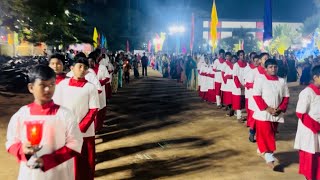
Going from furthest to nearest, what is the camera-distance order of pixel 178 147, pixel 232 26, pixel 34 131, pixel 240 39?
pixel 232 26, pixel 240 39, pixel 178 147, pixel 34 131

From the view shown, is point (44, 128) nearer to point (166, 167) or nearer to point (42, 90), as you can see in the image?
point (42, 90)

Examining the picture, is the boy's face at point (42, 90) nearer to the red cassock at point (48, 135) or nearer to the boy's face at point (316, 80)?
the red cassock at point (48, 135)

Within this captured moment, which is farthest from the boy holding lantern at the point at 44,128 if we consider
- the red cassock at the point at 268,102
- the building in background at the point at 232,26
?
the building in background at the point at 232,26

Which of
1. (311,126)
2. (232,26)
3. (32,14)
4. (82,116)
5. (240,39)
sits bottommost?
(311,126)

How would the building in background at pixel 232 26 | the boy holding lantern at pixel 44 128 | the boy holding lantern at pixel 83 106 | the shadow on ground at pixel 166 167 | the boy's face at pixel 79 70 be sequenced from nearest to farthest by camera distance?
the boy holding lantern at pixel 44 128
the boy holding lantern at pixel 83 106
the boy's face at pixel 79 70
the shadow on ground at pixel 166 167
the building in background at pixel 232 26

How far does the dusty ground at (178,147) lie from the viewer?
7062 millimetres

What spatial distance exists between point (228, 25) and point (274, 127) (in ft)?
326

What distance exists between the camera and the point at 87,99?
557 centimetres

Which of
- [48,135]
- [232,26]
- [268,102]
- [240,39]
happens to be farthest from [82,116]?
[232,26]

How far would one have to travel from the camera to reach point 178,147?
8938 millimetres

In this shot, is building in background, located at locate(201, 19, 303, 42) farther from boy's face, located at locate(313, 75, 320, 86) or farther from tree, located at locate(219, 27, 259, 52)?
boy's face, located at locate(313, 75, 320, 86)

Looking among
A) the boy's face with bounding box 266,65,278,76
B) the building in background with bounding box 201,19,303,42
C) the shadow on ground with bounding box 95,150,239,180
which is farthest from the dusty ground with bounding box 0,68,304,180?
the building in background with bounding box 201,19,303,42

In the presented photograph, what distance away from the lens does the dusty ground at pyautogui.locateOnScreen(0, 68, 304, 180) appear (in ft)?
23.2

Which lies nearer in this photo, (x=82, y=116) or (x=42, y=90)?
(x=42, y=90)
